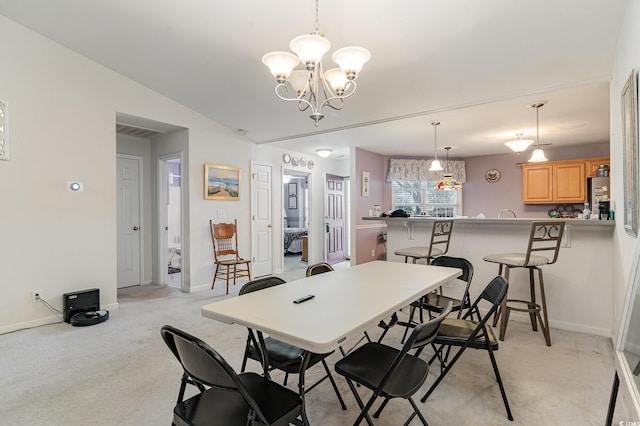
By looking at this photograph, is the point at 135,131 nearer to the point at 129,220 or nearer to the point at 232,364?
the point at 129,220

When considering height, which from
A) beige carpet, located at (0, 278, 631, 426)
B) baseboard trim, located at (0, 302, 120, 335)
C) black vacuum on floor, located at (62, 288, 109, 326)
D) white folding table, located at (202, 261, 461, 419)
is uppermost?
white folding table, located at (202, 261, 461, 419)

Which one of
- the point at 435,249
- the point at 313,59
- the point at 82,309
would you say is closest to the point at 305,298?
the point at 313,59

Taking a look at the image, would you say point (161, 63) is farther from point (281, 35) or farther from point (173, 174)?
point (173, 174)

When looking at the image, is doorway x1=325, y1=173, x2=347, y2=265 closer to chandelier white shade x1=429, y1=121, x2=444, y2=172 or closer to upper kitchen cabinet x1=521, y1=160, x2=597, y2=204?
chandelier white shade x1=429, y1=121, x2=444, y2=172

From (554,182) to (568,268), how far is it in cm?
382

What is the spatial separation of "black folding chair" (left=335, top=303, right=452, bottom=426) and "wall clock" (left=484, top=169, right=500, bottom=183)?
635 centimetres

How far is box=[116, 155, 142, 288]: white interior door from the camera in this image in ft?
16.4

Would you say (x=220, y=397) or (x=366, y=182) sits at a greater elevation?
(x=366, y=182)

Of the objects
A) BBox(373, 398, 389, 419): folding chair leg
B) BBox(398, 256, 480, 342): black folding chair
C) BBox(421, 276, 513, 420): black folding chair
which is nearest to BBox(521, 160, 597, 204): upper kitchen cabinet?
BBox(398, 256, 480, 342): black folding chair

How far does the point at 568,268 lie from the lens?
3.21 meters

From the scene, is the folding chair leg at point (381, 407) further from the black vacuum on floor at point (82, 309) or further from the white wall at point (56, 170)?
the white wall at point (56, 170)

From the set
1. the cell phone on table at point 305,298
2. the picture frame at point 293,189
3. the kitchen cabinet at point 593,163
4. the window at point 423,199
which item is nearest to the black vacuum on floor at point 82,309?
the cell phone on table at point 305,298

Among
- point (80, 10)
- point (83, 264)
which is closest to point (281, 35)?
point (80, 10)

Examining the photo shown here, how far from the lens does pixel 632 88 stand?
189 cm
